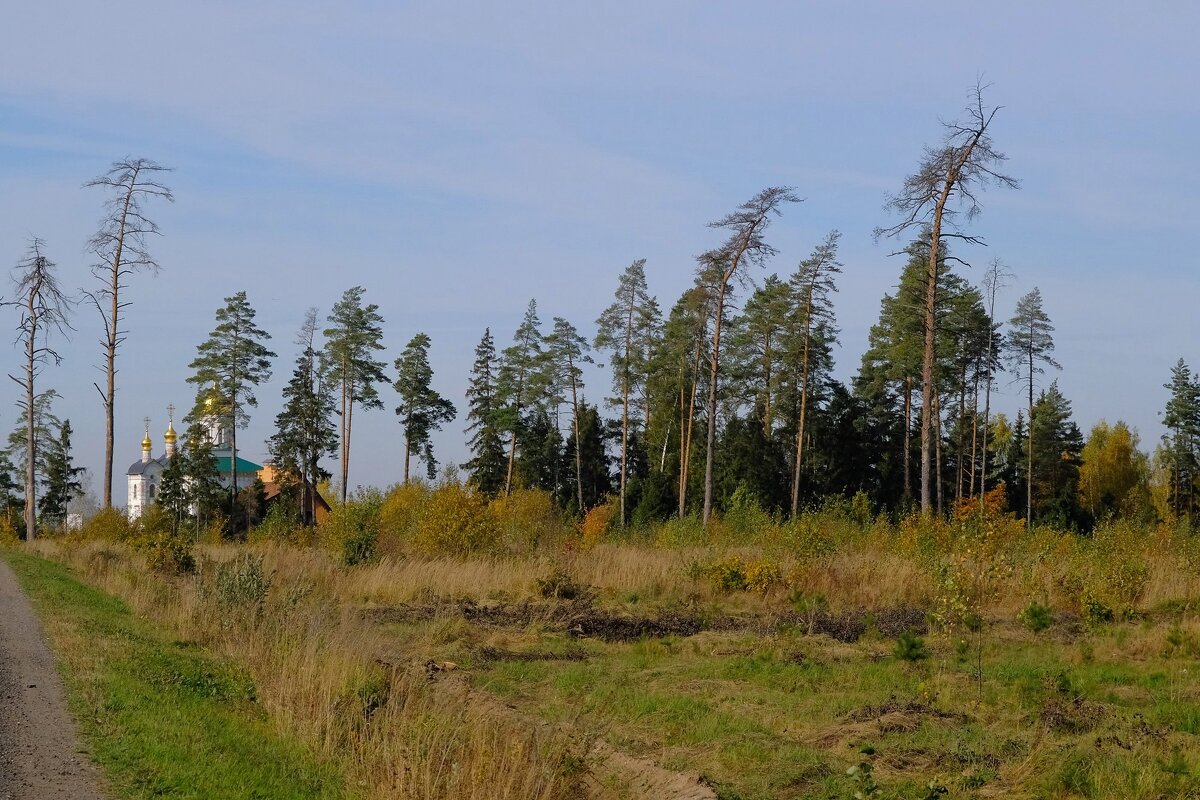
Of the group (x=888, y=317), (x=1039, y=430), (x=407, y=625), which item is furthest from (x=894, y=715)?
(x=1039, y=430)

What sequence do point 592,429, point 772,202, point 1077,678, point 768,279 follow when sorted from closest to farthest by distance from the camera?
1. point 1077,678
2. point 772,202
3. point 768,279
4. point 592,429

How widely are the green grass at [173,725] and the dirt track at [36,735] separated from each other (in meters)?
0.14

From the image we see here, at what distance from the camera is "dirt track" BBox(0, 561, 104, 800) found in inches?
282

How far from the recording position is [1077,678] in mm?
12469

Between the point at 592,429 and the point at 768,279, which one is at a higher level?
the point at 768,279

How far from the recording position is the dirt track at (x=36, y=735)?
7.15 metres

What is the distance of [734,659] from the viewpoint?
14.0 metres

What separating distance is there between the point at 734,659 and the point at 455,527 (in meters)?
13.1

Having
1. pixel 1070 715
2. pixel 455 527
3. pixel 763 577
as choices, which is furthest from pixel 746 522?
pixel 1070 715

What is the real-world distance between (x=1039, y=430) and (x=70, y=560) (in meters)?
60.6

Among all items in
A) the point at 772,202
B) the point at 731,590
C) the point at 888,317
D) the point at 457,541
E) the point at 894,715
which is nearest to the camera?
the point at 894,715

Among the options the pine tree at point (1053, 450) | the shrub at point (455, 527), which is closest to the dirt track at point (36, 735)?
the shrub at point (455, 527)

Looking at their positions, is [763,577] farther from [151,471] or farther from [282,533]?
[151,471]

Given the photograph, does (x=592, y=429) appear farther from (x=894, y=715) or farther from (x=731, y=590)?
(x=894, y=715)
